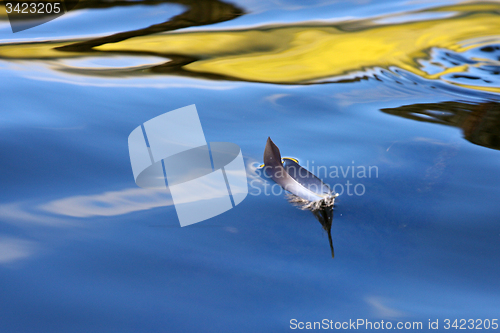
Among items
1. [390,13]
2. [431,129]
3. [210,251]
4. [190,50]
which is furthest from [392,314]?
[390,13]

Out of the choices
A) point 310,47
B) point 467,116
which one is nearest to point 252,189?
point 467,116

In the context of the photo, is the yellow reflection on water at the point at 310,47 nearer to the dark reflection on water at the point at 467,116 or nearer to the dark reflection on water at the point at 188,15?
the dark reflection on water at the point at 188,15

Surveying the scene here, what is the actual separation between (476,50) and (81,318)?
234cm

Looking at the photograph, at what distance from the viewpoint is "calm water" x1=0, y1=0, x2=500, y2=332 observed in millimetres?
793

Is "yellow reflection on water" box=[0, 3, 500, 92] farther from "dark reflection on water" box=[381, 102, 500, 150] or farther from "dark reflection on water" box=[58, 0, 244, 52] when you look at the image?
"dark reflection on water" box=[381, 102, 500, 150]

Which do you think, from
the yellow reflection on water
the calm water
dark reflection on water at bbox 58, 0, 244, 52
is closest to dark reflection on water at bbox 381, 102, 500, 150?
the calm water

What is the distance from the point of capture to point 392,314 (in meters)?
0.78

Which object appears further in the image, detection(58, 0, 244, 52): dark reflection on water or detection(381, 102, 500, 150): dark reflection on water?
detection(58, 0, 244, 52): dark reflection on water

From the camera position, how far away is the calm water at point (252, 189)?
2.60 ft

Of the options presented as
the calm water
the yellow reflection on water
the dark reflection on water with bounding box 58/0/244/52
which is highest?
the dark reflection on water with bounding box 58/0/244/52

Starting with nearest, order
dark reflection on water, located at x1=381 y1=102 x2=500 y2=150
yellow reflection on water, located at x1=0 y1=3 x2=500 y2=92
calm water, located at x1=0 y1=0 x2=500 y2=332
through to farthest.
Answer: calm water, located at x1=0 y1=0 x2=500 y2=332 < dark reflection on water, located at x1=381 y1=102 x2=500 y2=150 < yellow reflection on water, located at x1=0 y1=3 x2=500 y2=92

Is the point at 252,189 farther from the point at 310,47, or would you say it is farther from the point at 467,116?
the point at 310,47

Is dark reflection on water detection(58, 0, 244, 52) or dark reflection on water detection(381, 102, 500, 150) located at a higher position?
dark reflection on water detection(58, 0, 244, 52)

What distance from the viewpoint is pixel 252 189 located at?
3.60 ft
